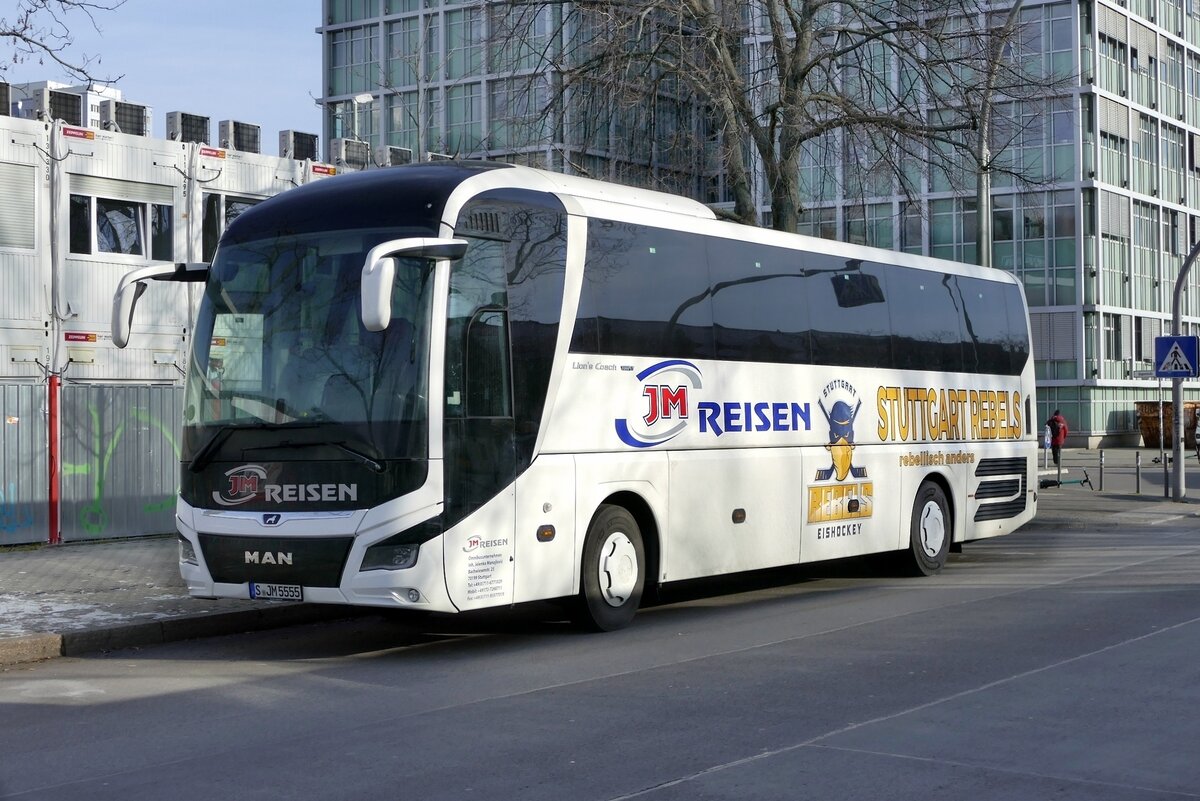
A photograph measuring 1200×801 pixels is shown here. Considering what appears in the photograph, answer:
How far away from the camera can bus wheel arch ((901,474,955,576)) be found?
54.0 feet

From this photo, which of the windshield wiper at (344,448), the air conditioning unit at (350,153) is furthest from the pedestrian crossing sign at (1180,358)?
the windshield wiper at (344,448)

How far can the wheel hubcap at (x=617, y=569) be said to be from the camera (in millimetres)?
12007

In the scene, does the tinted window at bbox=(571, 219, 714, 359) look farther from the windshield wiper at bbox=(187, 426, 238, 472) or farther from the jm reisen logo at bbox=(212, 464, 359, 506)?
the windshield wiper at bbox=(187, 426, 238, 472)

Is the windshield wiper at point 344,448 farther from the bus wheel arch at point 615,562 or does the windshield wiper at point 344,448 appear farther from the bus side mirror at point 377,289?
the bus wheel arch at point 615,562

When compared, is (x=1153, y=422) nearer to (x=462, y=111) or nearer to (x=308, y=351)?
(x=462, y=111)

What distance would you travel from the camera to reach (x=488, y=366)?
10898 millimetres

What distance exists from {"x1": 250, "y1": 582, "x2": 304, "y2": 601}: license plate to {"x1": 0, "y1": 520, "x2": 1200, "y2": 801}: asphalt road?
0.52 meters

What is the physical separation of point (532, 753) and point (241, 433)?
451 centimetres

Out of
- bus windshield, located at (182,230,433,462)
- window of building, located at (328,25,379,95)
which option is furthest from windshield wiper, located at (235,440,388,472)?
window of building, located at (328,25,379,95)

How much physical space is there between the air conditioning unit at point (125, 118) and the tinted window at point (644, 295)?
41.2 feet

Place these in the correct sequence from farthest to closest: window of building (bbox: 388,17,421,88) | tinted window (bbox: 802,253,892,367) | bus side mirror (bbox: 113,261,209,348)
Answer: window of building (bbox: 388,17,421,88) → tinted window (bbox: 802,253,892,367) → bus side mirror (bbox: 113,261,209,348)

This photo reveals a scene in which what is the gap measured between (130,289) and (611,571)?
4455mm

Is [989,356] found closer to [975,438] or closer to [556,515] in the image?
[975,438]

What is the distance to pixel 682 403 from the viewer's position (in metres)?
12.9
